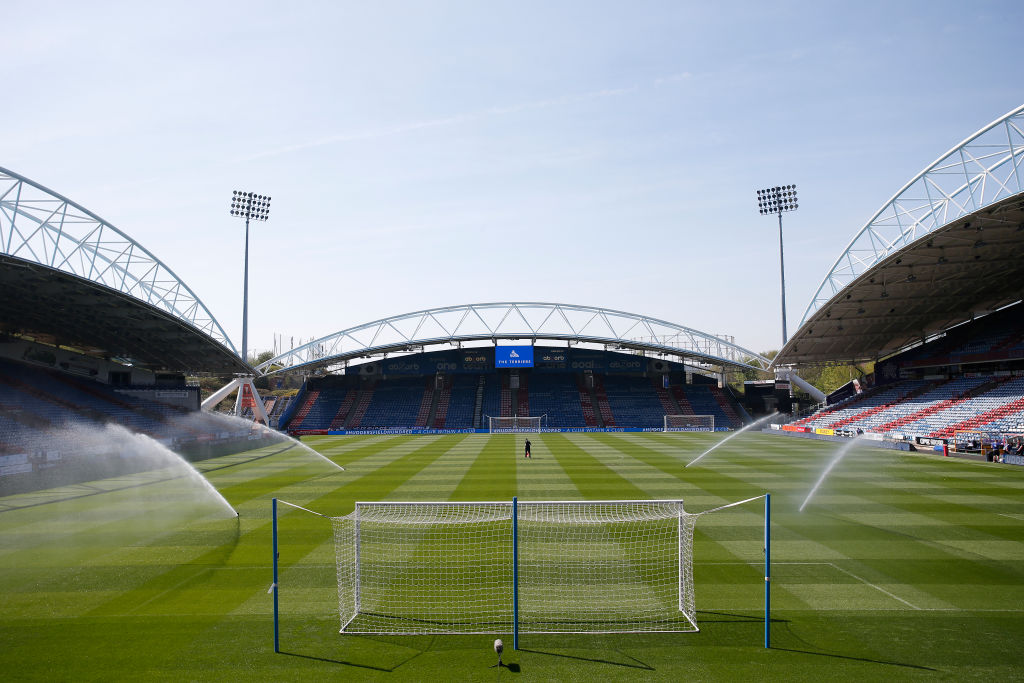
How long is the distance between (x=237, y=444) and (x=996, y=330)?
51.4 meters

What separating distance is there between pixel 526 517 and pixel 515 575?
19.7 feet

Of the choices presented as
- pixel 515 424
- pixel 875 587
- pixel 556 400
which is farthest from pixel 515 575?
pixel 556 400

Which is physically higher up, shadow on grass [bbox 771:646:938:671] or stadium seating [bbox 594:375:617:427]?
stadium seating [bbox 594:375:617:427]

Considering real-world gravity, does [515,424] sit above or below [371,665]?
below

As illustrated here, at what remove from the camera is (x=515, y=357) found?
60.8m

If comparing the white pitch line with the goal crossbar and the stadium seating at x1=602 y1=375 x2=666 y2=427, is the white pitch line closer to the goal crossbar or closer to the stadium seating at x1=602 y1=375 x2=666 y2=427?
the goal crossbar

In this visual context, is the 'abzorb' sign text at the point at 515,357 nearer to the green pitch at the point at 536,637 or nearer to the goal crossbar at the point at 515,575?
the green pitch at the point at 536,637

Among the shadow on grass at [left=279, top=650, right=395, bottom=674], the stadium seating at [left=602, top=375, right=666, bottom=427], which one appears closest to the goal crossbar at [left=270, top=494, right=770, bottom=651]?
the shadow on grass at [left=279, top=650, right=395, bottom=674]

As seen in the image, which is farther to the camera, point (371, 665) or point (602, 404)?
point (602, 404)

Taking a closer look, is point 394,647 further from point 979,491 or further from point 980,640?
point 979,491

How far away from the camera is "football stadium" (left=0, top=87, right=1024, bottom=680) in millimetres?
7938

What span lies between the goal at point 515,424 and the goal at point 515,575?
40.6m

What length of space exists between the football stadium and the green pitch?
0.20 ft

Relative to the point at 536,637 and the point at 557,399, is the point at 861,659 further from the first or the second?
the point at 557,399
